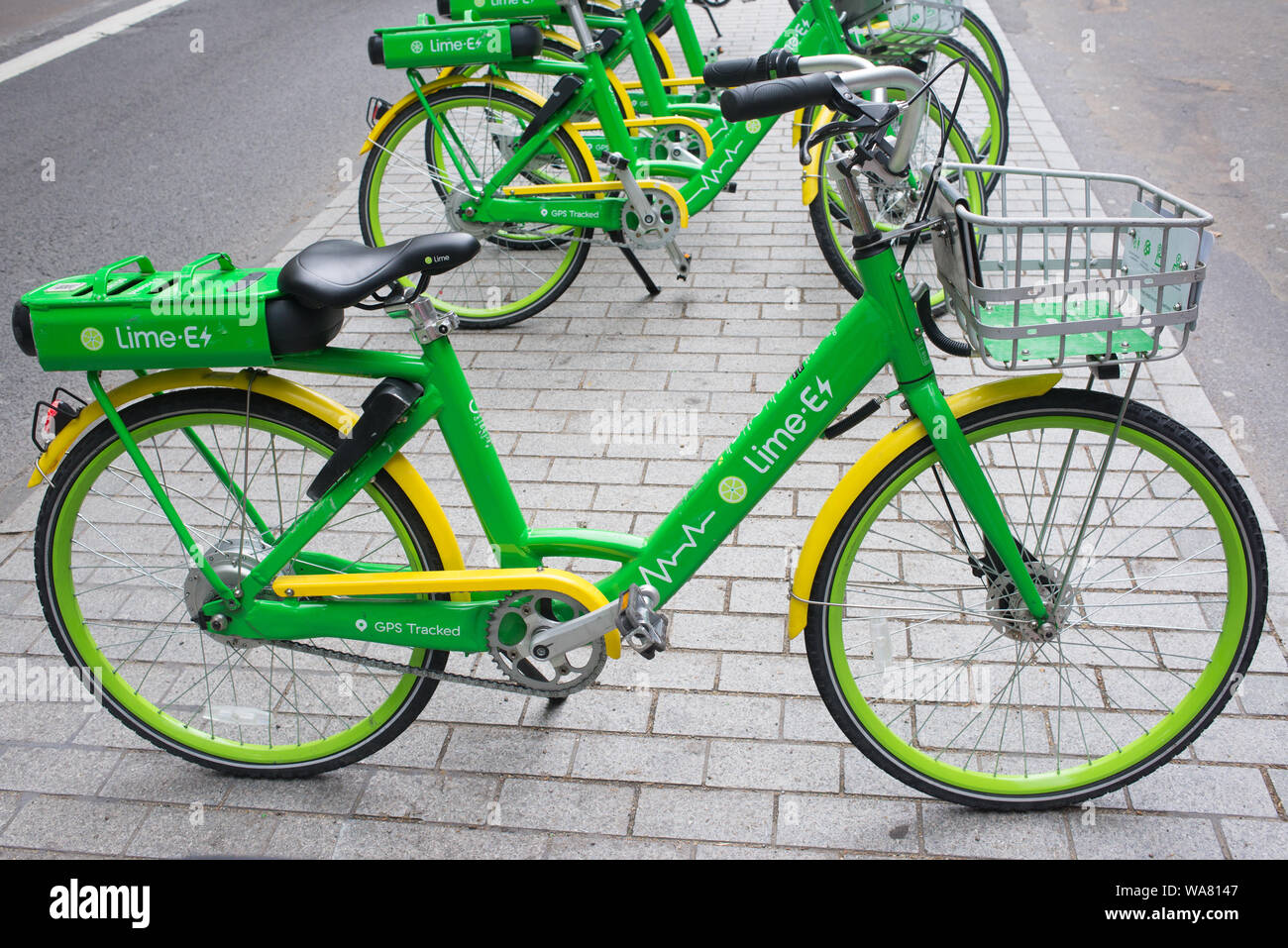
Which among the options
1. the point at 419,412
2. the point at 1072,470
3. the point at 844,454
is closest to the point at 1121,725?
the point at 1072,470

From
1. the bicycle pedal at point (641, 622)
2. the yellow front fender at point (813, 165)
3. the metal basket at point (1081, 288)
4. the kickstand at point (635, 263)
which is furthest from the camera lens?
the kickstand at point (635, 263)

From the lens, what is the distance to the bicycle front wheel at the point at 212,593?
8.25 ft

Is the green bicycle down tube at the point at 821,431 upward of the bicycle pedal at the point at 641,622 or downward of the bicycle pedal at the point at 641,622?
upward

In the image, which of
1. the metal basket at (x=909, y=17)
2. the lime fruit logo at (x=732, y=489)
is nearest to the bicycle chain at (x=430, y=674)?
the lime fruit logo at (x=732, y=489)

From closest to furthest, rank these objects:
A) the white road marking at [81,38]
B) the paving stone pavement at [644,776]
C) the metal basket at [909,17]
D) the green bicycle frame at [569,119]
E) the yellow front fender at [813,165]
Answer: the paving stone pavement at [644,776] < the yellow front fender at [813,165] < the green bicycle frame at [569,119] < the metal basket at [909,17] < the white road marking at [81,38]

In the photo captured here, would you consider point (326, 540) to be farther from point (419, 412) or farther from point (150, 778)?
point (419, 412)

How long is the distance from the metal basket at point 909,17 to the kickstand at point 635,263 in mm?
1321

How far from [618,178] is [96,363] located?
2731 millimetres

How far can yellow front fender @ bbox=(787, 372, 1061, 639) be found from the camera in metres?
2.31

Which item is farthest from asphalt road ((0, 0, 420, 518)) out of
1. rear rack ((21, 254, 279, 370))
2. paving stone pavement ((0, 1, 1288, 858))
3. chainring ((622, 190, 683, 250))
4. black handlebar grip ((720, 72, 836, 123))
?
black handlebar grip ((720, 72, 836, 123))

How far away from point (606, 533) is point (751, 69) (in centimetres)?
109

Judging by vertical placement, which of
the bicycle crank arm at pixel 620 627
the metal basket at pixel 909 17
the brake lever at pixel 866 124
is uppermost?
the brake lever at pixel 866 124

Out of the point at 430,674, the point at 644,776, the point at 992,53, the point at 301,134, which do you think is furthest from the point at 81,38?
the point at 644,776

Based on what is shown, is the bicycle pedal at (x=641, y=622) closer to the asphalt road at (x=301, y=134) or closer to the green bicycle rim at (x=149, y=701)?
the green bicycle rim at (x=149, y=701)
